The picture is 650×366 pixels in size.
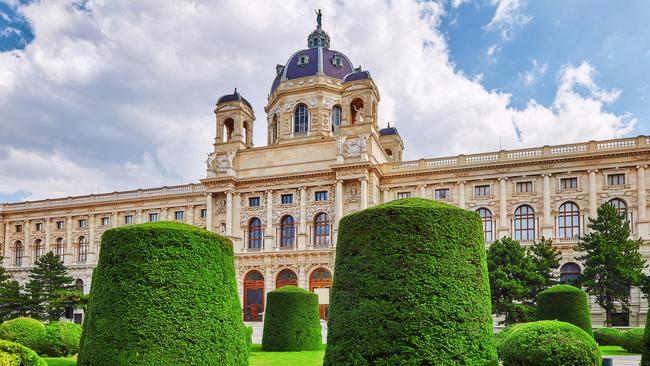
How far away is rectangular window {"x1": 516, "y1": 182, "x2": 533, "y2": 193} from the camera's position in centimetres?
4606

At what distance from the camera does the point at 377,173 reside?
50.0 meters

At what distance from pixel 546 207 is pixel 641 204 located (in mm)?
6313

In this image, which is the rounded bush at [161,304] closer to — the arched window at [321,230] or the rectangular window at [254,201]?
the arched window at [321,230]

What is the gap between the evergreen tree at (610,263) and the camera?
36312 millimetres

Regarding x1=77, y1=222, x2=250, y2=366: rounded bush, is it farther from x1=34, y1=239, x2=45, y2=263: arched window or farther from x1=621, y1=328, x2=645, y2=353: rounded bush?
x1=34, y1=239, x2=45, y2=263: arched window

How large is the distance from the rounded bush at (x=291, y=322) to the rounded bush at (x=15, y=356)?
12224 mm

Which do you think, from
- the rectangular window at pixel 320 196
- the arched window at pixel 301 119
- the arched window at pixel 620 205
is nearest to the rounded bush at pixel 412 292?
the arched window at pixel 620 205

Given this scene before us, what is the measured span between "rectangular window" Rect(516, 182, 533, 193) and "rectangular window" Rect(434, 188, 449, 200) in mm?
5509

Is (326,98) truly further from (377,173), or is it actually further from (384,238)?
(384,238)

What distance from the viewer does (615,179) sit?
4378 cm

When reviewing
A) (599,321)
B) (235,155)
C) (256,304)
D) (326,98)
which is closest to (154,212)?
(235,155)

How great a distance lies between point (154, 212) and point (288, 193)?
15.7 metres

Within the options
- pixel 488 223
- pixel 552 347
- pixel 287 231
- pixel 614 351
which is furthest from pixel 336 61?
pixel 552 347

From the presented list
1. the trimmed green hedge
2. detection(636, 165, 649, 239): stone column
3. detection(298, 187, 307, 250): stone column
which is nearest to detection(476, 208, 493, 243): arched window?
detection(636, 165, 649, 239): stone column
